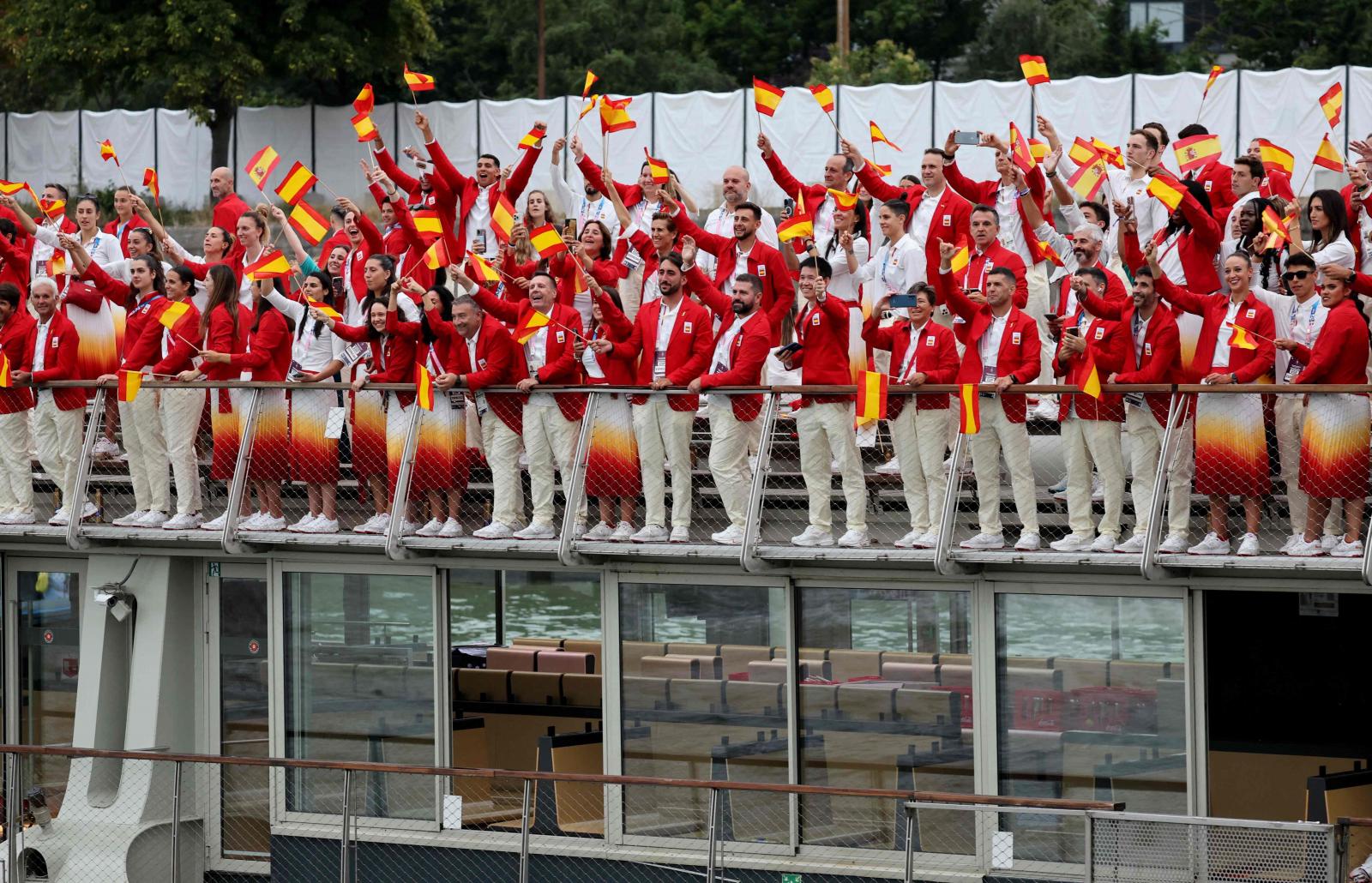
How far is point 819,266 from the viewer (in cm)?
1606

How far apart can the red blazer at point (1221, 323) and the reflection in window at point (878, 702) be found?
2.51 metres

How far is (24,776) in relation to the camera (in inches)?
722

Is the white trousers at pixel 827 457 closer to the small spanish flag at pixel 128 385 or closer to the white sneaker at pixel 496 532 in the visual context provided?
the white sneaker at pixel 496 532

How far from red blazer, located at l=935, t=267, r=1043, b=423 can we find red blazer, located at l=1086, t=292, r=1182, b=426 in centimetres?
47

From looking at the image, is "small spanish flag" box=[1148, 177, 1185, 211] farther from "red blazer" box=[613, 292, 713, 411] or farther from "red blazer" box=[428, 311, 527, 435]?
"red blazer" box=[428, 311, 527, 435]

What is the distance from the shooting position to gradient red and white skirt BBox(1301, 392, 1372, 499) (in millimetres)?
13680

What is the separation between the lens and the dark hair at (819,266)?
15555 millimetres

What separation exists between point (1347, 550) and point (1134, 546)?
1401 millimetres

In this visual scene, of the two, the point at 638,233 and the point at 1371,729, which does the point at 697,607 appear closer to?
the point at 638,233

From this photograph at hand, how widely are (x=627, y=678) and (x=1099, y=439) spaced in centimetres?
429

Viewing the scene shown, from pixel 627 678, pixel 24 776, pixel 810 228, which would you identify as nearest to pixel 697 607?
pixel 627 678

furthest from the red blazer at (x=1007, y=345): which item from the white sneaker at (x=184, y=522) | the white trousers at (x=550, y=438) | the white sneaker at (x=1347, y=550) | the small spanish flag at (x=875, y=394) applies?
the white sneaker at (x=184, y=522)

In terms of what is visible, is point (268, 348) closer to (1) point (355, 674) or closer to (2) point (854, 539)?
(1) point (355, 674)

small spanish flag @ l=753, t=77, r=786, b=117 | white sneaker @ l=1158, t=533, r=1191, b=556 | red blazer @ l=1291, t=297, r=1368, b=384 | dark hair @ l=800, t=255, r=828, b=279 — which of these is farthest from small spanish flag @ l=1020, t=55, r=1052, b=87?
white sneaker @ l=1158, t=533, r=1191, b=556
